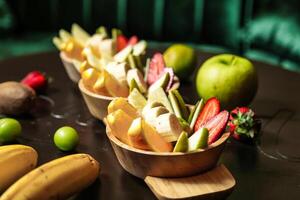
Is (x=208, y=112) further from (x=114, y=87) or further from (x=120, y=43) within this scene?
(x=120, y=43)

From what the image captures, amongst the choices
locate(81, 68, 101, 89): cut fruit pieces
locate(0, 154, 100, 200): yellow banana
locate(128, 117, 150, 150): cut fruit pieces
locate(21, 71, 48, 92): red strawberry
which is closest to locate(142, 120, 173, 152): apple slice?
locate(128, 117, 150, 150): cut fruit pieces

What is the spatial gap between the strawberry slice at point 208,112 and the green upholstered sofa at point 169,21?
4.69ft

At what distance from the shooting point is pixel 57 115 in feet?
4.04

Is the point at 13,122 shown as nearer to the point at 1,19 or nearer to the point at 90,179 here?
A: the point at 90,179

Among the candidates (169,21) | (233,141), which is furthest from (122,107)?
(169,21)

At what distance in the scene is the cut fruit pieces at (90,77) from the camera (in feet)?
3.85

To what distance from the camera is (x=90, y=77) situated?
1.17 metres

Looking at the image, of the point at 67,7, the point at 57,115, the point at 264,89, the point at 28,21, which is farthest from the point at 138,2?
the point at 57,115

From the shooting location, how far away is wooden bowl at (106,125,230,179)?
34.3 inches

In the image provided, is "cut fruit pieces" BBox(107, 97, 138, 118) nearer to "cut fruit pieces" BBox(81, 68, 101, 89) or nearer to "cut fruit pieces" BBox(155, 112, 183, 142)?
"cut fruit pieces" BBox(155, 112, 183, 142)

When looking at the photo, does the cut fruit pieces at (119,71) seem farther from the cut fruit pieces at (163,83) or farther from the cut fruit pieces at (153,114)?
the cut fruit pieces at (153,114)

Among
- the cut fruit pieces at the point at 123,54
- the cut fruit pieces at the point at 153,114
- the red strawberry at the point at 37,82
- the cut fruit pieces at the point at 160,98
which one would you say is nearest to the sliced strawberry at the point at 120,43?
the cut fruit pieces at the point at 123,54

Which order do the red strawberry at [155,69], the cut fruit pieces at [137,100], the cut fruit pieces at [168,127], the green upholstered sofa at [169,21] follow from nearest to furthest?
the cut fruit pieces at [168,127], the cut fruit pieces at [137,100], the red strawberry at [155,69], the green upholstered sofa at [169,21]

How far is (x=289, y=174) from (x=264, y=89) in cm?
47
